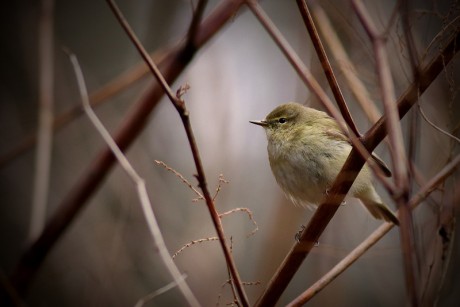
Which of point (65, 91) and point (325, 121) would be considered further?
point (65, 91)

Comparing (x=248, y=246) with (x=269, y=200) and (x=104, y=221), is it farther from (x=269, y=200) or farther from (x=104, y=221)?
(x=104, y=221)

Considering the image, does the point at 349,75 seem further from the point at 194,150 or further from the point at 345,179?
the point at 194,150

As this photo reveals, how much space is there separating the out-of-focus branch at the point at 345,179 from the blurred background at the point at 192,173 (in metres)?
0.66

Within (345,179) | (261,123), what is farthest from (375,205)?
(345,179)

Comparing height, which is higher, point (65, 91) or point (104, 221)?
point (65, 91)

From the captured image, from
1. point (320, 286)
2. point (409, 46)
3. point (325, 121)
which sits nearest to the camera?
point (409, 46)

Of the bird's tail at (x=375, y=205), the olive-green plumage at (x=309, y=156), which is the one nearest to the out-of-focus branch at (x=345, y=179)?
the olive-green plumage at (x=309, y=156)

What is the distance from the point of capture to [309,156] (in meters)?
2.67

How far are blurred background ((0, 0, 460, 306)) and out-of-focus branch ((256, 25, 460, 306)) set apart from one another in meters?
0.66

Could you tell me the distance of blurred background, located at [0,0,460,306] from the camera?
2.71m

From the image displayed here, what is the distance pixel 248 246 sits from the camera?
13.7 feet

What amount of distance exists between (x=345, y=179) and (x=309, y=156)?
1.24 metres

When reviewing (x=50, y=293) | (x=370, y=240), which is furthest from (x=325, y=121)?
(x=50, y=293)

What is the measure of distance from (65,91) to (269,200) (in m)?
1.91
